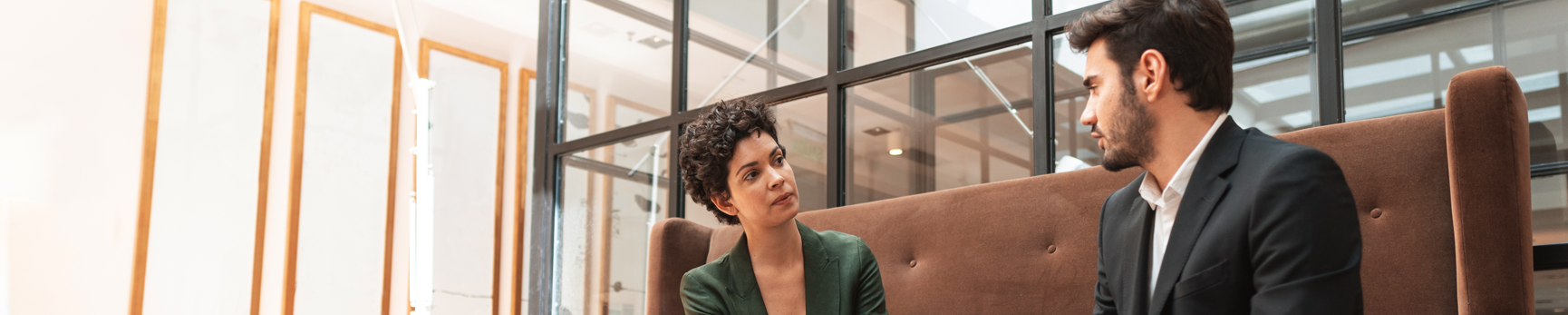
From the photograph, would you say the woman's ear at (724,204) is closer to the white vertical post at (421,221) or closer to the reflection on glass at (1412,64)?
the reflection on glass at (1412,64)

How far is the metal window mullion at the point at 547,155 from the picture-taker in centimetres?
451

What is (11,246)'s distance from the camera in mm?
5059

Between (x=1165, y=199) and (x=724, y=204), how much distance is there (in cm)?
106

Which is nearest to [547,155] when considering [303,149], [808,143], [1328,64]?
[808,143]

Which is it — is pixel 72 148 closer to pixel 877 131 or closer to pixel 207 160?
pixel 207 160

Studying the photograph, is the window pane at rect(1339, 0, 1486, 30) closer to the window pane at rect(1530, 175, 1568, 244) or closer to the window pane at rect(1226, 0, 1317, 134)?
the window pane at rect(1226, 0, 1317, 134)

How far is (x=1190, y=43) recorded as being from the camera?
1149mm

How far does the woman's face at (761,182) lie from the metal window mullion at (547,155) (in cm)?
281

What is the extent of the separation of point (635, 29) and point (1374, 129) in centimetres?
345

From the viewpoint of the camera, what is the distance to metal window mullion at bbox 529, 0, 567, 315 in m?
4.51

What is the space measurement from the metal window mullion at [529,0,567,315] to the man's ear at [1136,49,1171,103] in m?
3.75

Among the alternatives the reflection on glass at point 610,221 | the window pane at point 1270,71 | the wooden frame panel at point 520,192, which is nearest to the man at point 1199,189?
the window pane at point 1270,71

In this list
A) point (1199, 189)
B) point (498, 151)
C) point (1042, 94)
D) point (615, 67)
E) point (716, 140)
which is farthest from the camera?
point (498, 151)

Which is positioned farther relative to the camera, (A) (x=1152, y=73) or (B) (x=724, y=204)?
(B) (x=724, y=204)
